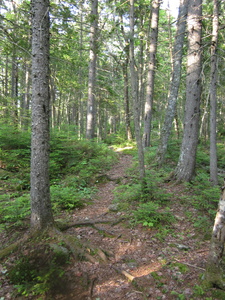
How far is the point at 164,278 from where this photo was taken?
321 centimetres

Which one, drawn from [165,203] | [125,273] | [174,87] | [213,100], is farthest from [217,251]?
[174,87]

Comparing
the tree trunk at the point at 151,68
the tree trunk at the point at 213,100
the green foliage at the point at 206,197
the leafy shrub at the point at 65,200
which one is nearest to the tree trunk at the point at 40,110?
the leafy shrub at the point at 65,200

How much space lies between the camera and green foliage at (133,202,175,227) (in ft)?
16.0

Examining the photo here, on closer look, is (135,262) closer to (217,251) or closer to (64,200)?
(217,251)

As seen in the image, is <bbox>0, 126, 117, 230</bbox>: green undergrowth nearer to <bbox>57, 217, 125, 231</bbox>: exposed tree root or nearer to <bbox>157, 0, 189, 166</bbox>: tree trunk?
<bbox>57, 217, 125, 231</bbox>: exposed tree root

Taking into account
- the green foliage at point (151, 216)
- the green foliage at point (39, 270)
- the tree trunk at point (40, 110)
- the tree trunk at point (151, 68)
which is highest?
the tree trunk at point (151, 68)

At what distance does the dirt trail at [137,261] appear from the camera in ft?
9.92

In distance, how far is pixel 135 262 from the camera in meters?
3.79

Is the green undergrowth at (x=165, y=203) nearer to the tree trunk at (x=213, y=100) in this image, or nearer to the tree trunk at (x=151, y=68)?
the tree trunk at (x=213, y=100)

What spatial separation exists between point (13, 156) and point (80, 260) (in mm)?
6208

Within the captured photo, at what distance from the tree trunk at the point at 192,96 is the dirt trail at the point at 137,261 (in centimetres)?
212

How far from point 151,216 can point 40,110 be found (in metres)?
3.83

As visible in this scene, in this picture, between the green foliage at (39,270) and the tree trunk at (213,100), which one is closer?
the green foliage at (39,270)

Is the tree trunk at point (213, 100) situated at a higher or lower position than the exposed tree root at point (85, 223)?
higher
